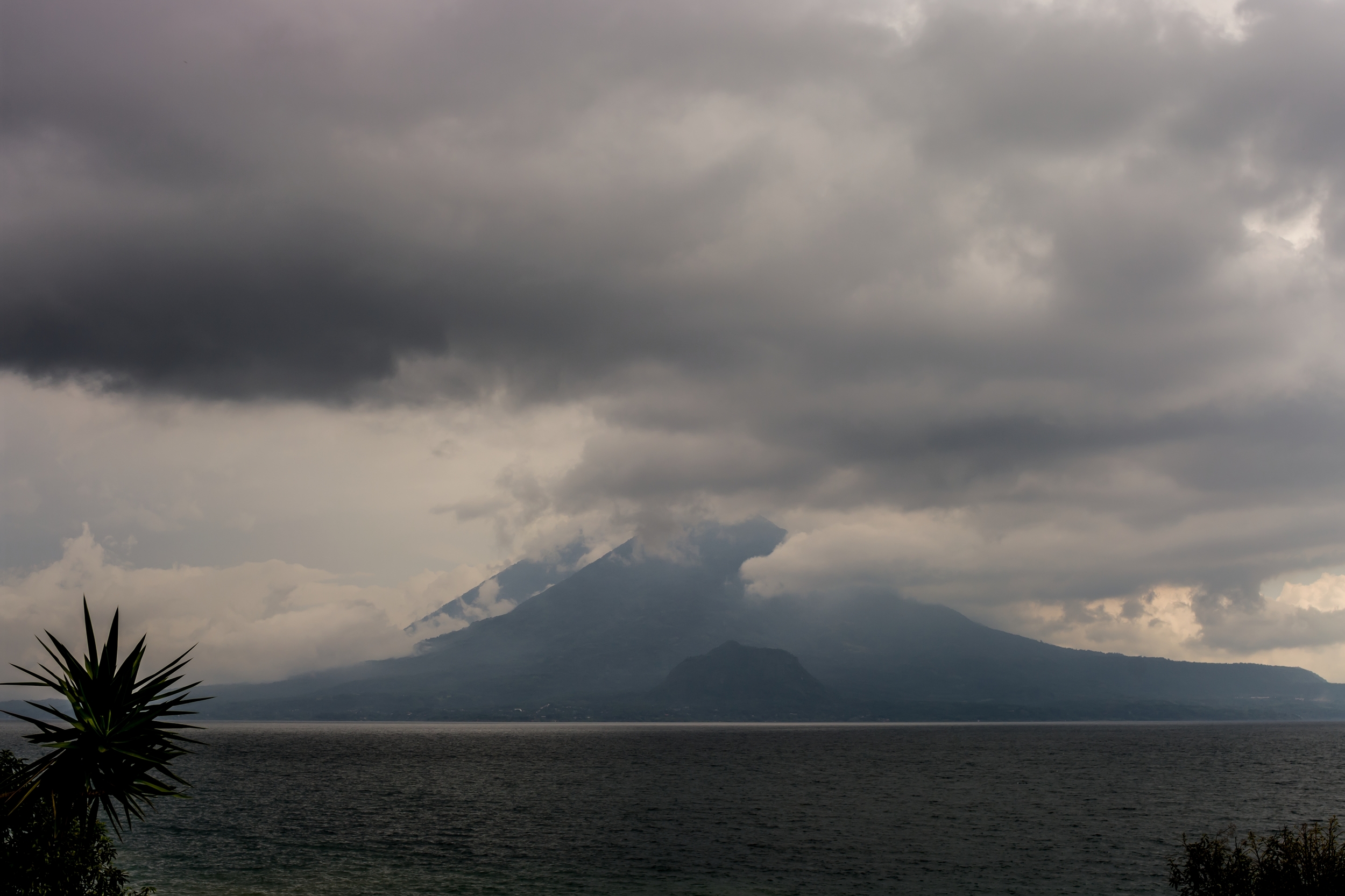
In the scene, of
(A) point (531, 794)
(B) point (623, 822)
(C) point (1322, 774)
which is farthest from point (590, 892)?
(C) point (1322, 774)

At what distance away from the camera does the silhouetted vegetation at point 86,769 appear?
33.1 m

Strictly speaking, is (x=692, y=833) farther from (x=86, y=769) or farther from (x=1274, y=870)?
(x=86, y=769)

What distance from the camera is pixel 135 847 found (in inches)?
3420

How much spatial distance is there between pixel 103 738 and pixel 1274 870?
165 feet

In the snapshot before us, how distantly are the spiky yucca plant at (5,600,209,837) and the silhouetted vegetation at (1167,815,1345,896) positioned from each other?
1679 inches

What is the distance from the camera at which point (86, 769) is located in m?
33.6

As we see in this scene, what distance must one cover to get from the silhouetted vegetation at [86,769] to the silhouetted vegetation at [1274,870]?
141ft

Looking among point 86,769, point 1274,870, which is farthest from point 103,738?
point 1274,870

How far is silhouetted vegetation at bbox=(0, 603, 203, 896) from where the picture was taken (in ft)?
109

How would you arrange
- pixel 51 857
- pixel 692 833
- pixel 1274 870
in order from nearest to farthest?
1. pixel 51 857
2. pixel 1274 870
3. pixel 692 833

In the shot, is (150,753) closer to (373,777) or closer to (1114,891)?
(1114,891)

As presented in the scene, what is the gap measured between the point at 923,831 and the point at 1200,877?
63.5 meters

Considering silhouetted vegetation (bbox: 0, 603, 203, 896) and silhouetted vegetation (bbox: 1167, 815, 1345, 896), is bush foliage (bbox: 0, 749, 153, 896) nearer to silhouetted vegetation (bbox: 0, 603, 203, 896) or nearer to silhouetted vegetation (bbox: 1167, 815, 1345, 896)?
silhouetted vegetation (bbox: 0, 603, 203, 896)

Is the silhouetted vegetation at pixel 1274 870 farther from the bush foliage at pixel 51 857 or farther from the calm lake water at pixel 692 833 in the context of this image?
the bush foliage at pixel 51 857
